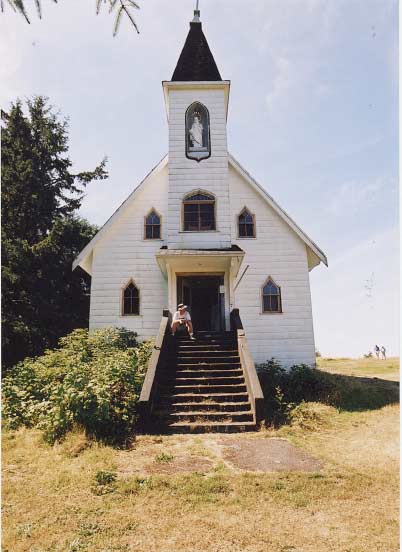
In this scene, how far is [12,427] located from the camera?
838cm

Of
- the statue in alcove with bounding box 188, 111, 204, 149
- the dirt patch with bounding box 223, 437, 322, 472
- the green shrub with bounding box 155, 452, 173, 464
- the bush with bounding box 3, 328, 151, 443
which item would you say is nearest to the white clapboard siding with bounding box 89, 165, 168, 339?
the statue in alcove with bounding box 188, 111, 204, 149

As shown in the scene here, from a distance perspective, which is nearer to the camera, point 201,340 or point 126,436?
point 126,436

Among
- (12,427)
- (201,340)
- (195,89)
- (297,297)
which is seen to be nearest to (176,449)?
(12,427)

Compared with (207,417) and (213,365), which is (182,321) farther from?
(207,417)

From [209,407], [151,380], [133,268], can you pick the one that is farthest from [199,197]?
[209,407]

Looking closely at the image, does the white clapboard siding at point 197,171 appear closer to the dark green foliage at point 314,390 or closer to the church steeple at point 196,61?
the church steeple at point 196,61

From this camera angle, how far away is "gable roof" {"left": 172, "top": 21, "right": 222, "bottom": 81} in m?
17.6

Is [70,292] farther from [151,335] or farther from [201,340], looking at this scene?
[201,340]

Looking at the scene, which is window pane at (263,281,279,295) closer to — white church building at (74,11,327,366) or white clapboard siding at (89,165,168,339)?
white church building at (74,11,327,366)

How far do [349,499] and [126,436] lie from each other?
4318mm

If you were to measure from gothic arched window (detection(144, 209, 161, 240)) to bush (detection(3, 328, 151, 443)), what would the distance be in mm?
6175

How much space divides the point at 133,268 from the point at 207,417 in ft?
28.6

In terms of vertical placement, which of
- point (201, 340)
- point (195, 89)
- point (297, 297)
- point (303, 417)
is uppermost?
point (195, 89)

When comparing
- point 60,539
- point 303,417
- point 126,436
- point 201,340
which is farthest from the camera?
point 201,340
